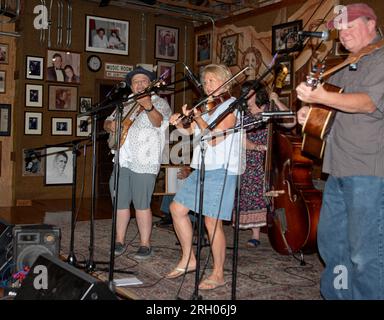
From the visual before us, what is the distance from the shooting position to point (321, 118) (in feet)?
8.38

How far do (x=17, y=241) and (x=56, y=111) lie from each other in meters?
5.21

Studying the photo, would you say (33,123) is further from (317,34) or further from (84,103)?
(317,34)

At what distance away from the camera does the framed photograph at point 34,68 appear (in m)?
7.83

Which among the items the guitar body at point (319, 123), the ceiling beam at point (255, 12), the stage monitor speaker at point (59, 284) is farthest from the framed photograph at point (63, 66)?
the guitar body at point (319, 123)

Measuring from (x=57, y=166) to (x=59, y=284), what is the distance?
247 inches

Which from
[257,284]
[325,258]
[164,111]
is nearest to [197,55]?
[164,111]

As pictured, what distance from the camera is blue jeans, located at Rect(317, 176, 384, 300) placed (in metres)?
2.40

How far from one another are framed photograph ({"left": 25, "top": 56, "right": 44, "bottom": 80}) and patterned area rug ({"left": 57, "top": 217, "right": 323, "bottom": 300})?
3.63 m

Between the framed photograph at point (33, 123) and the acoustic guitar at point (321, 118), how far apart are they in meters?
6.18

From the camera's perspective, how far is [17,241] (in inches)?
127

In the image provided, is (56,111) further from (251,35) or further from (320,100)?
(320,100)

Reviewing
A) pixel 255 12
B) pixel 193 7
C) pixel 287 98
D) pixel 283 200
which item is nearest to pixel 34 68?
pixel 193 7

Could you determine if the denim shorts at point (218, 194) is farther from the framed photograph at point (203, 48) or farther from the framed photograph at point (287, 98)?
the framed photograph at point (203, 48)

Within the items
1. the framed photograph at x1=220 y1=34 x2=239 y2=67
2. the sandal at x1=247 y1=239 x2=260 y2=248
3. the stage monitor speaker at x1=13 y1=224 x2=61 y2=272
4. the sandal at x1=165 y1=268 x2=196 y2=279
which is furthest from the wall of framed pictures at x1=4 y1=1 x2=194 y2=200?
the sandal at x1=165 y1=268 x2=196 y2=279
